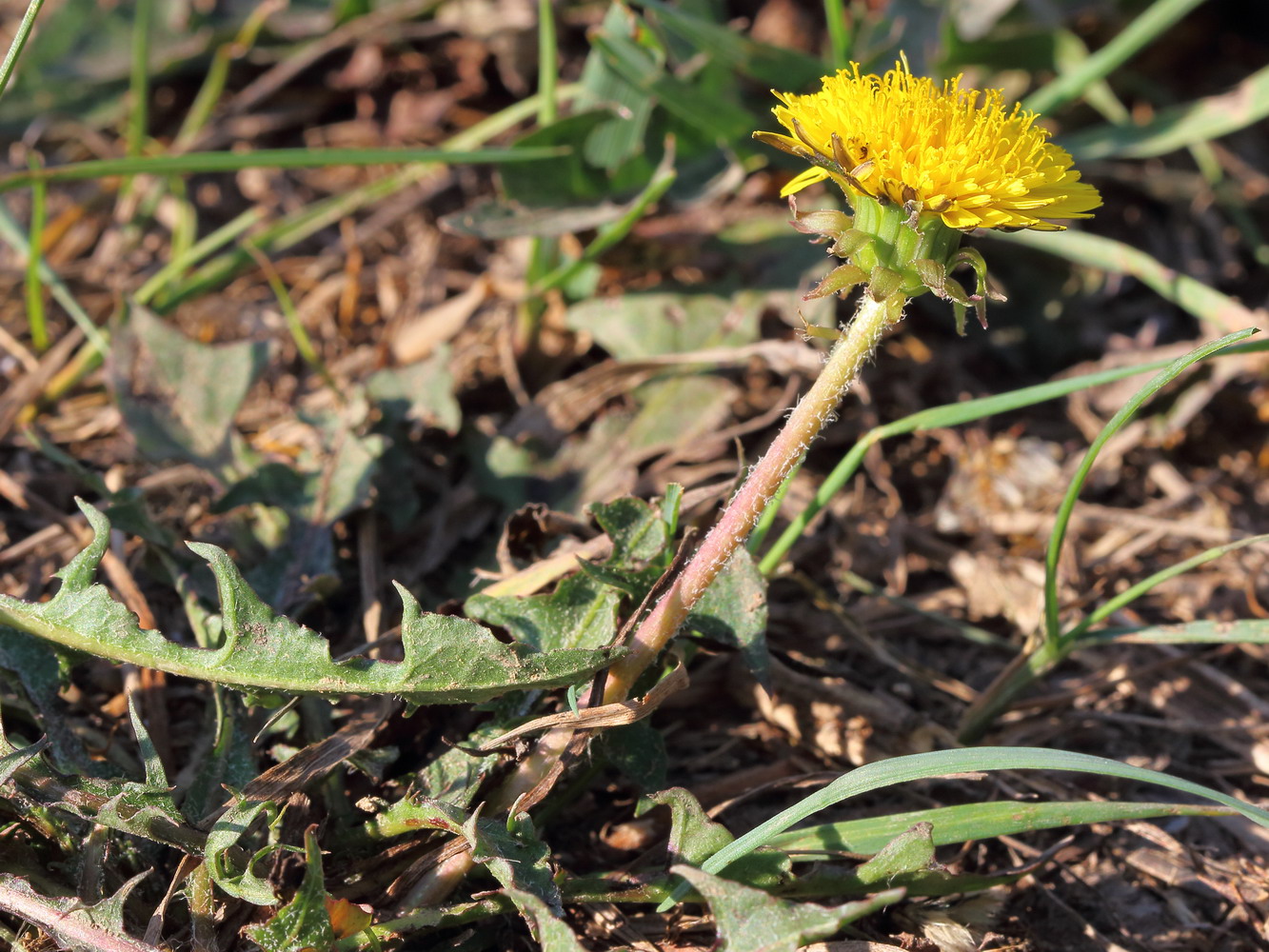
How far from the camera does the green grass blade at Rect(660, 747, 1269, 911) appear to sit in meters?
1.27

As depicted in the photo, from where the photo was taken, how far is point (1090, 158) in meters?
2.58

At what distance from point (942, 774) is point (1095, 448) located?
526mm

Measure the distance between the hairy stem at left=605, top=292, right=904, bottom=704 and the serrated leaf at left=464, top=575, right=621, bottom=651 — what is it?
0.28ft

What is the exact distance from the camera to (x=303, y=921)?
126cm

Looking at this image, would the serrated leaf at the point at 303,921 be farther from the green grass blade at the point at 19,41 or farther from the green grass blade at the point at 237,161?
the green grass blade at the point at 237,161

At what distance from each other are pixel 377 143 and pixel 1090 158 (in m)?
2.01

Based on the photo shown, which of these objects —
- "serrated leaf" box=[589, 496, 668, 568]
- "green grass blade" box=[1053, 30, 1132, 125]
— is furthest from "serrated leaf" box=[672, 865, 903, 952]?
"green grass blade" box=[1053, 30, 1132, 125]

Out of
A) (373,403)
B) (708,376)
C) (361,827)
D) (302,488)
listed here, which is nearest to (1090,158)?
(708,376)

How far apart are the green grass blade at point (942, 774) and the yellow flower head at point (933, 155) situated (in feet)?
2.20

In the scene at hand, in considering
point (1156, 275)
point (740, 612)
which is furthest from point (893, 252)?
point (1156, 275)

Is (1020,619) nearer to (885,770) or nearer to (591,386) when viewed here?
(885,770)

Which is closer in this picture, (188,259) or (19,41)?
(19,41)

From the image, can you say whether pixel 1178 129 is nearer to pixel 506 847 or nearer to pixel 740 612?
pixel 740 612

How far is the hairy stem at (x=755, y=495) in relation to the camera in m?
1.37
